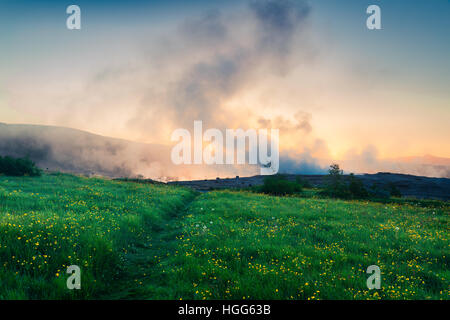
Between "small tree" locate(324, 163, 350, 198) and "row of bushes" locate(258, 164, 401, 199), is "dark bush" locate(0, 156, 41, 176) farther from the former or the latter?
"small tree" locate(324, 163, 350, 198)

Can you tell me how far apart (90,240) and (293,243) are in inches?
291

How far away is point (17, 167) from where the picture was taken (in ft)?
90.2

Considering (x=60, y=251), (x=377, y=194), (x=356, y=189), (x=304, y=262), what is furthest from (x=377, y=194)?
(x=60, y=251)

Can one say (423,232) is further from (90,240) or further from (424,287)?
(90,240)

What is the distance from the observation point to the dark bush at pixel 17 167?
27109 mm

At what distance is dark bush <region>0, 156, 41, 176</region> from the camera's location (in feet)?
88.9

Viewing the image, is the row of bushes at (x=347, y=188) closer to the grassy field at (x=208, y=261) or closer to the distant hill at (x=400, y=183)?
the distant hill at (x=400, y=183)

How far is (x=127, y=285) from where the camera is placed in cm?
618

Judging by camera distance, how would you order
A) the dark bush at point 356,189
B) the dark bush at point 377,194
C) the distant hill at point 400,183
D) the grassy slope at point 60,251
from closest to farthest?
1. the grassy slope at point 60,251
2. the dark bush at point 377,194
3. the dark bush at point 356,189
4. the distant hill at point 400,183

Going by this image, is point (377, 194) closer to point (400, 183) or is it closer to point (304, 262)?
point (304, 262)

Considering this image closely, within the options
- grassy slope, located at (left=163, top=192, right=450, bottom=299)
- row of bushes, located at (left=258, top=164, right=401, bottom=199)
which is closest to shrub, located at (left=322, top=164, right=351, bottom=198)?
row of bushes, located at (left=258, top=164, right=401, bottom=199)

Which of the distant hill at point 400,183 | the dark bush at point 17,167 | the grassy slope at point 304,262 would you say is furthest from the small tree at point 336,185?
the dark bush at point 17,167

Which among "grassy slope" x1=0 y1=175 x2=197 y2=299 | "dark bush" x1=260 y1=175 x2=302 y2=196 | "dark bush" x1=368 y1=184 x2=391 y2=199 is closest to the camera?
"grassy slope" x1=0 y1=175 x2=197 y2=299

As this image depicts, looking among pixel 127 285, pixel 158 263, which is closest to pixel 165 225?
pixel 158 263
